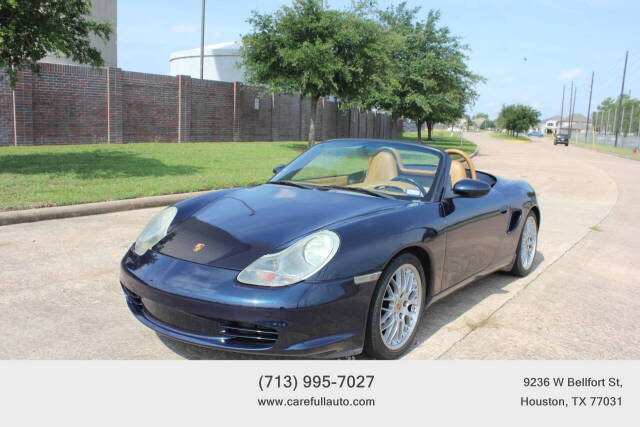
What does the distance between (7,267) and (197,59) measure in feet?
118

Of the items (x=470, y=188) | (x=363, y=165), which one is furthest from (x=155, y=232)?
(x=470, y=188)

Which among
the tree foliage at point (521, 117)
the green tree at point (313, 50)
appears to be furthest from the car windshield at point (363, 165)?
the tree foliage at point (521, 117)

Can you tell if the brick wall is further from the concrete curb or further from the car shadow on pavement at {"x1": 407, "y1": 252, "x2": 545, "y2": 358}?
the car shadow on pavement at {"x1": 407, "y1": 252, "x2": 545, "y2": 358}

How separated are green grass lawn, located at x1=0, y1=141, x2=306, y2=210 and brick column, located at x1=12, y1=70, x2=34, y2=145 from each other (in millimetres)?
932

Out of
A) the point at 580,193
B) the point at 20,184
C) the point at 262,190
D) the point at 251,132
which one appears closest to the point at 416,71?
the point at 251,132

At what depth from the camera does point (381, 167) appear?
14.2ft

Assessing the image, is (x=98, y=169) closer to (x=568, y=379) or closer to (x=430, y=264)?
(x=430, y=264)

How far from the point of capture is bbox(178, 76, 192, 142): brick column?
21453 mm

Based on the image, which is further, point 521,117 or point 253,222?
point 521,117

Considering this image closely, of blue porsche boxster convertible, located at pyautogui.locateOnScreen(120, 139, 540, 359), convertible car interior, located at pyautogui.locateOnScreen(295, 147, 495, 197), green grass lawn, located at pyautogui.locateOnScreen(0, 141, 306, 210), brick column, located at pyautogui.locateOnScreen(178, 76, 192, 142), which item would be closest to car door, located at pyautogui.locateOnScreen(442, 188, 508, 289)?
blue porsche boxster convertible, located at pyautogui.locateOnScreen(120, 139, 540, 359)

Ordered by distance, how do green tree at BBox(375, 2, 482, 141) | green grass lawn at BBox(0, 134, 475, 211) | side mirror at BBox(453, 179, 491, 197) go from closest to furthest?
side mirror at BBox(453, 179, 491, 197), green grass lawn at BBox(0, 134, 475, 211), green tree at BBox(375, 2, 482, 141)

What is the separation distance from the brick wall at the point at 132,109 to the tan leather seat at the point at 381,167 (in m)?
12.6

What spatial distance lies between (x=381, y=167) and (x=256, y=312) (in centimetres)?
211

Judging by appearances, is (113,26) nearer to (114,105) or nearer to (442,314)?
(114,105)
